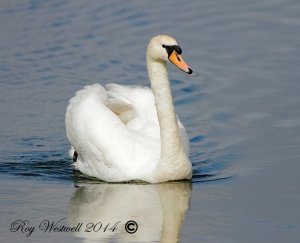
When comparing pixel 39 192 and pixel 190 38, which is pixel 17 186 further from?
pixel 190 38

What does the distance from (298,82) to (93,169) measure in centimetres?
407

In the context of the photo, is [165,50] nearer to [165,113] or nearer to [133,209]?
[165,113]

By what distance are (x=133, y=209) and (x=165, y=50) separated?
6.04 feet

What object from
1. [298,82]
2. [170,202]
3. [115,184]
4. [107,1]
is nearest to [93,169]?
[115,184]

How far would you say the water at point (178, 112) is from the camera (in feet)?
34.1

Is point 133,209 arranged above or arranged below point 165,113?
below

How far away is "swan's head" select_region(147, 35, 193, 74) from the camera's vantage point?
11.4m

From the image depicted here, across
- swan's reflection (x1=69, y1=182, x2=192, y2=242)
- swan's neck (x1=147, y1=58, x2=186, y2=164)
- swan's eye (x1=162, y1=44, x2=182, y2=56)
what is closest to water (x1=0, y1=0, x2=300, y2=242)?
swan's reflection (x1=69, y1=182, x2=192, y2=242)

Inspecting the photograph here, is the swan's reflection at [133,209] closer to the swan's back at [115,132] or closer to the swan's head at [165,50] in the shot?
the swan's back at [115,132]

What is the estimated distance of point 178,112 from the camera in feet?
48.5

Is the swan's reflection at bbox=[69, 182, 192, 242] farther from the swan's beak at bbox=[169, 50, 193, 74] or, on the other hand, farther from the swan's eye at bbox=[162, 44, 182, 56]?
the swan's eye at bbox=[162, 44, 182, 56]

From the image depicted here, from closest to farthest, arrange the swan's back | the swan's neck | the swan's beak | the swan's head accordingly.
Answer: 1. the swan's beak
2. the swan's head
3. the swan's neck
4. the swan's back

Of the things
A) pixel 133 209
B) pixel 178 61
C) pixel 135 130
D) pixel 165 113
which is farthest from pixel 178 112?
pixel 133 209

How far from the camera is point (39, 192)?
452 inches
